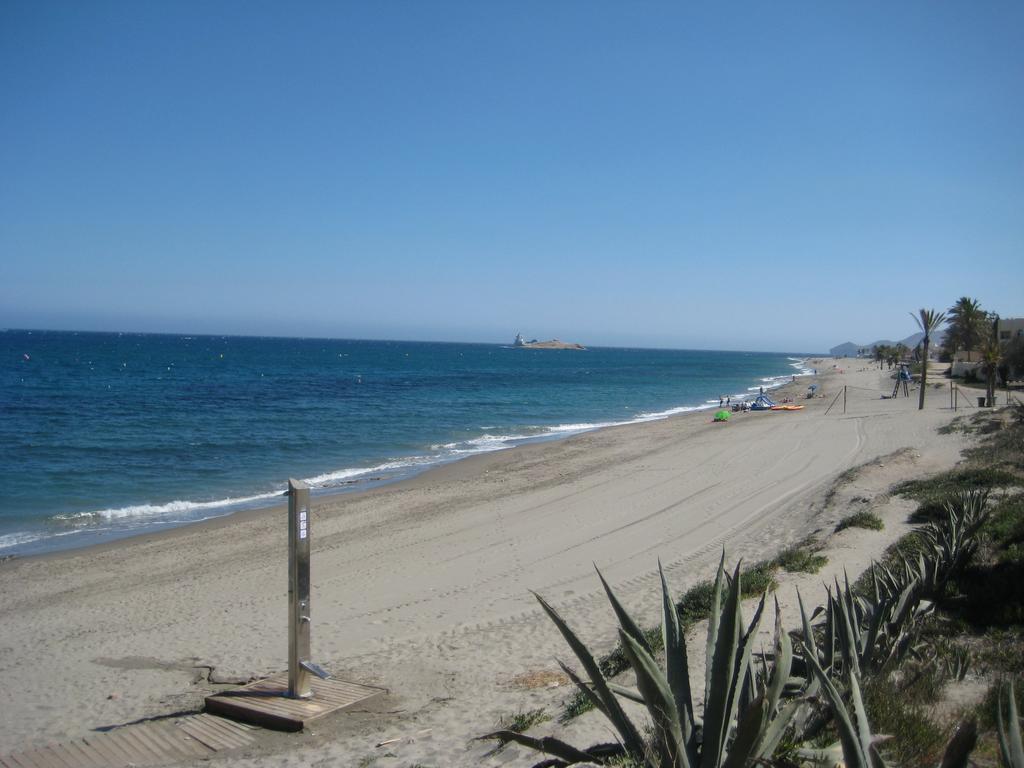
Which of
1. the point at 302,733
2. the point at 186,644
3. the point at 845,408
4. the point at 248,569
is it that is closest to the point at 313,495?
the point at 248,569

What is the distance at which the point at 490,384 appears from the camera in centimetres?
6862

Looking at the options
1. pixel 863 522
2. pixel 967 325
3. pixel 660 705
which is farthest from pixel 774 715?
pixel 967 325

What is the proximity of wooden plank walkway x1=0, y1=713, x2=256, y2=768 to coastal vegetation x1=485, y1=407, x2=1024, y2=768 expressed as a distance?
8.95ft

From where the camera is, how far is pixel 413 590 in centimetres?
1116

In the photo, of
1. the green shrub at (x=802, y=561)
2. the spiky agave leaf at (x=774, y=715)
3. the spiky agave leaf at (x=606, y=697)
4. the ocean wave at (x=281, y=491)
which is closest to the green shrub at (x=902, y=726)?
the spiky agave leaf at (x=774, y=715)

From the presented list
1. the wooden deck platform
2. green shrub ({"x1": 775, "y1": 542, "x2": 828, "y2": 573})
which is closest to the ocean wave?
the wooden deck platform

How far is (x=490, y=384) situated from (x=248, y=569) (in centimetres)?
5571

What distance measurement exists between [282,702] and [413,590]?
4752mm

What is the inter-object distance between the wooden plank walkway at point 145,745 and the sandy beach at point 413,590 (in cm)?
34

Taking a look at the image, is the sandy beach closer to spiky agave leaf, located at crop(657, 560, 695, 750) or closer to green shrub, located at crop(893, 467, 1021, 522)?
green shrub, located at crop(893, 467, 1021, 522)

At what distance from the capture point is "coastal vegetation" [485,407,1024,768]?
128 inches

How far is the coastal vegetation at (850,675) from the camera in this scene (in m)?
3.24

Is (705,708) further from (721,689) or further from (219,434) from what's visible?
(219,434)

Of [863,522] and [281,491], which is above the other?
[863,522]
